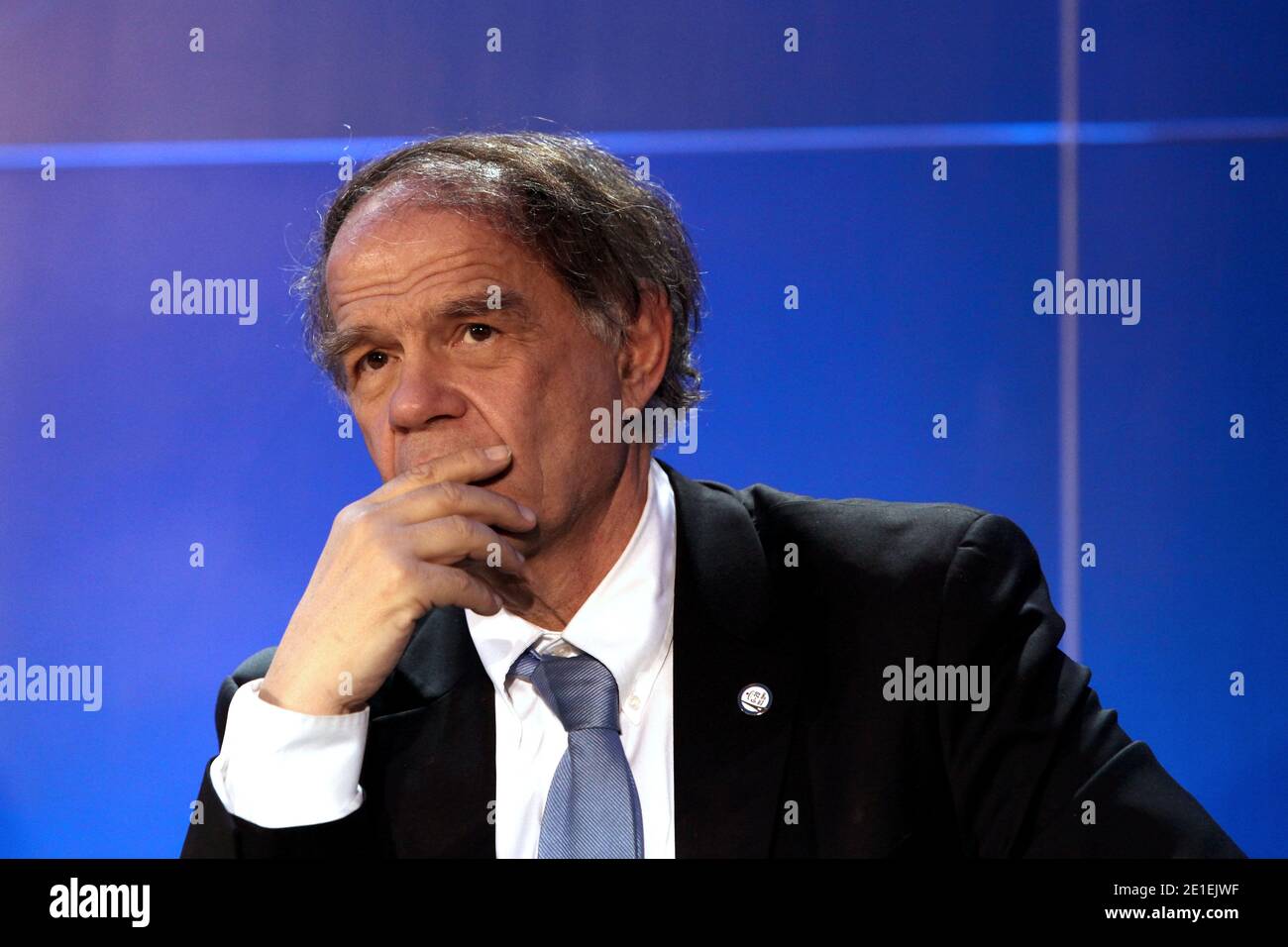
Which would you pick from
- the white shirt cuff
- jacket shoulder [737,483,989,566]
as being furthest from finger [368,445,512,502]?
jacket shoulder [737,483,989,566]

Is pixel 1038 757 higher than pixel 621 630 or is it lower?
lower

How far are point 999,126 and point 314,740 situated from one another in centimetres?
165

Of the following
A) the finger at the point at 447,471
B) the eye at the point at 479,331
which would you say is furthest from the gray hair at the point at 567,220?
the finger at the point at 447,471

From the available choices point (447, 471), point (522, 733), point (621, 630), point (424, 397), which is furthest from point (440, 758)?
point (424, 397)

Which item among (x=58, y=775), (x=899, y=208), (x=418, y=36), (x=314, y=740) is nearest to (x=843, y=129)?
(x=899, y=208)

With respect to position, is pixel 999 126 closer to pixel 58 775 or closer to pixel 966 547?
pixel 966 547

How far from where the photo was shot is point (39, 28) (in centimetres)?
253

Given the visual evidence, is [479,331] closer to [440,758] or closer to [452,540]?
[452,540]

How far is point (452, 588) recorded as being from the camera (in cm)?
200

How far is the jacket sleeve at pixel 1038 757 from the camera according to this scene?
2029 mm

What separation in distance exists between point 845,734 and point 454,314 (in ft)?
3.08

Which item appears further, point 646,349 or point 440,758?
point 646,349
